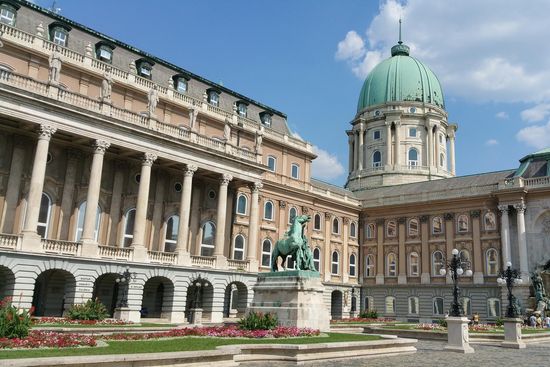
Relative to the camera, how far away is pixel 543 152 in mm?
54281

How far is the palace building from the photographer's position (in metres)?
33.5

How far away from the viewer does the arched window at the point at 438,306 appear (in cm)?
5597

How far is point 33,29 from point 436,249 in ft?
149

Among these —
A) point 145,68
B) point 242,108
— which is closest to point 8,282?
point 145,68

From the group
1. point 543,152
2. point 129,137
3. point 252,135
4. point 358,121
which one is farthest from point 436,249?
point 129,137

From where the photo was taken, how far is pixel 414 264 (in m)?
59.5

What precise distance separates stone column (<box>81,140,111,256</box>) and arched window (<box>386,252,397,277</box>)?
37.7 meters

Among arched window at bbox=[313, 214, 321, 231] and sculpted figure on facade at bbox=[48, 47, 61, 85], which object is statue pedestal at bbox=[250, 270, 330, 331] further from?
arched window at bbox=[313, 214, 321, 231]

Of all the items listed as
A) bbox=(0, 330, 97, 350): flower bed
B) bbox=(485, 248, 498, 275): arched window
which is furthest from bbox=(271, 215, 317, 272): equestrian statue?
bbox=(485, 248, 498, 275): arched window

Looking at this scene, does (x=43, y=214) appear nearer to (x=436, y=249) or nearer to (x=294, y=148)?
(x=294, y=148)

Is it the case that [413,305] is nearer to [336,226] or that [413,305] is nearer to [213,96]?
[336,226]

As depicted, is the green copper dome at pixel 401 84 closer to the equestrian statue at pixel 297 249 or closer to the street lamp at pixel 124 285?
the street lamp at pixel 124 285

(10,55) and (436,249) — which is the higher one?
(10,55)

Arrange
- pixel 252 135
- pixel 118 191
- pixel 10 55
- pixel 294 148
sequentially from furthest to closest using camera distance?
pixel 294 148, pixel 252 135, pixel 118 191, pixel 10 55
